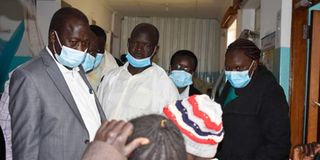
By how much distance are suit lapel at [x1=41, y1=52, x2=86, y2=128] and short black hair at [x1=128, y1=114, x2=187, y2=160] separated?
2.75 feet

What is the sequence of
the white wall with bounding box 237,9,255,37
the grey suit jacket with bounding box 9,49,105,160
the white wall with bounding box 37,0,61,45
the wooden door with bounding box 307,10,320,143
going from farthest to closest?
the white wall with bounding box 237,9,255,37, the white wall with bounding box 37,0,61,45, the wooden door with bounding box 307,10,320,143, the grey suit jacket with bounding box 9,49,105,160

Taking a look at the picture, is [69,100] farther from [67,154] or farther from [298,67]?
[298,67]

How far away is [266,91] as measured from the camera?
2.10 metres

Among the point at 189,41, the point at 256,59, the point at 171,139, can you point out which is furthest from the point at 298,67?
the point at 189,41

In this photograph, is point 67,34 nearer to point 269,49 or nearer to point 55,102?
point 55,102

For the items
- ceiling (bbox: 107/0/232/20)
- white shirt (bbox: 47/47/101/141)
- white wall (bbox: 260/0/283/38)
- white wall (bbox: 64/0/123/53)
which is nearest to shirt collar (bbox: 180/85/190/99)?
white wall (bbox: 260/0/283/38)

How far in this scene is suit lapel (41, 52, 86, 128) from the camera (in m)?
1.69

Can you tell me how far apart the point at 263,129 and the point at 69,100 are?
0.96m

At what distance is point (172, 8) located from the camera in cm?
822

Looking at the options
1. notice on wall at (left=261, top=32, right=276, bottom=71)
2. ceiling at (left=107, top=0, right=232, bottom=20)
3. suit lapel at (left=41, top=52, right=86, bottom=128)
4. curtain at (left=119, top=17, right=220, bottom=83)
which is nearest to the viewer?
suit lapel at (left=41, top=52, right=86, bottom=128)

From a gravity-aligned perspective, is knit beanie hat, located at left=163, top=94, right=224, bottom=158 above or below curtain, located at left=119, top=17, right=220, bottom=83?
below

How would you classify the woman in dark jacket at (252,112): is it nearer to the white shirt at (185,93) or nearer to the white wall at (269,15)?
the white shirt at (185,93)

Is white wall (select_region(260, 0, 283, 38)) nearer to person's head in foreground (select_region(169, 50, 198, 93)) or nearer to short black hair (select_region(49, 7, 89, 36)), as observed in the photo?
person's head in foreground (select_region(169, 50, 198, 93))

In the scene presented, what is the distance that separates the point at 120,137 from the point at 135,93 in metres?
1.54
